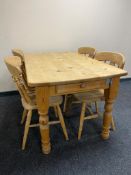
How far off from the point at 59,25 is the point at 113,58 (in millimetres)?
1257

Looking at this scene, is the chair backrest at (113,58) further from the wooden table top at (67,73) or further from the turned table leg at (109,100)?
the turned table leg at (109,100)

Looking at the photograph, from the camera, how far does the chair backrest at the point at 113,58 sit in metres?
1.92

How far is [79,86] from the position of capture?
1.54 metres

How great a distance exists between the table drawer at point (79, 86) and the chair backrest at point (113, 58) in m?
0.42

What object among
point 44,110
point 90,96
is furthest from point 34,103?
point 90,96

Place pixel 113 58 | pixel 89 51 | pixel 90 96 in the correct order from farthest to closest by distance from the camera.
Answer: pixel 89 51, pixel 113 58, pixel 90 96

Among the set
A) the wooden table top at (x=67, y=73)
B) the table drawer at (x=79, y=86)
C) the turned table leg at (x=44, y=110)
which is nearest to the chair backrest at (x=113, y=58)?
the wooden table top at (x=67, y=73)

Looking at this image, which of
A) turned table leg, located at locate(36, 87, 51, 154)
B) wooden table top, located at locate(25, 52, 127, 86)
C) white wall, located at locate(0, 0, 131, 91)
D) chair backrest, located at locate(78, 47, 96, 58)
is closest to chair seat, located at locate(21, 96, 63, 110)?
Result: turned table leg, located at locate(36, 87, 51, 154)

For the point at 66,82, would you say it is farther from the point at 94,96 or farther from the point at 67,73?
the point at 94,96

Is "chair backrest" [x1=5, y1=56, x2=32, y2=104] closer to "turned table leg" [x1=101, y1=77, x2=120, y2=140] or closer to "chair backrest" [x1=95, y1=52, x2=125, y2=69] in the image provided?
"turned table leg" [x1=101, y1=77, x2=120, y2=140]

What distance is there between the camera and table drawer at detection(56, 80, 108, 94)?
1.50 metres

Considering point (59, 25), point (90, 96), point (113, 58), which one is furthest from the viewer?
point (59, 25)

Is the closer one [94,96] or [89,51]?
[94,96]

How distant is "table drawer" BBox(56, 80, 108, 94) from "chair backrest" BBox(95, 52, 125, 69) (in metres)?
0.42
